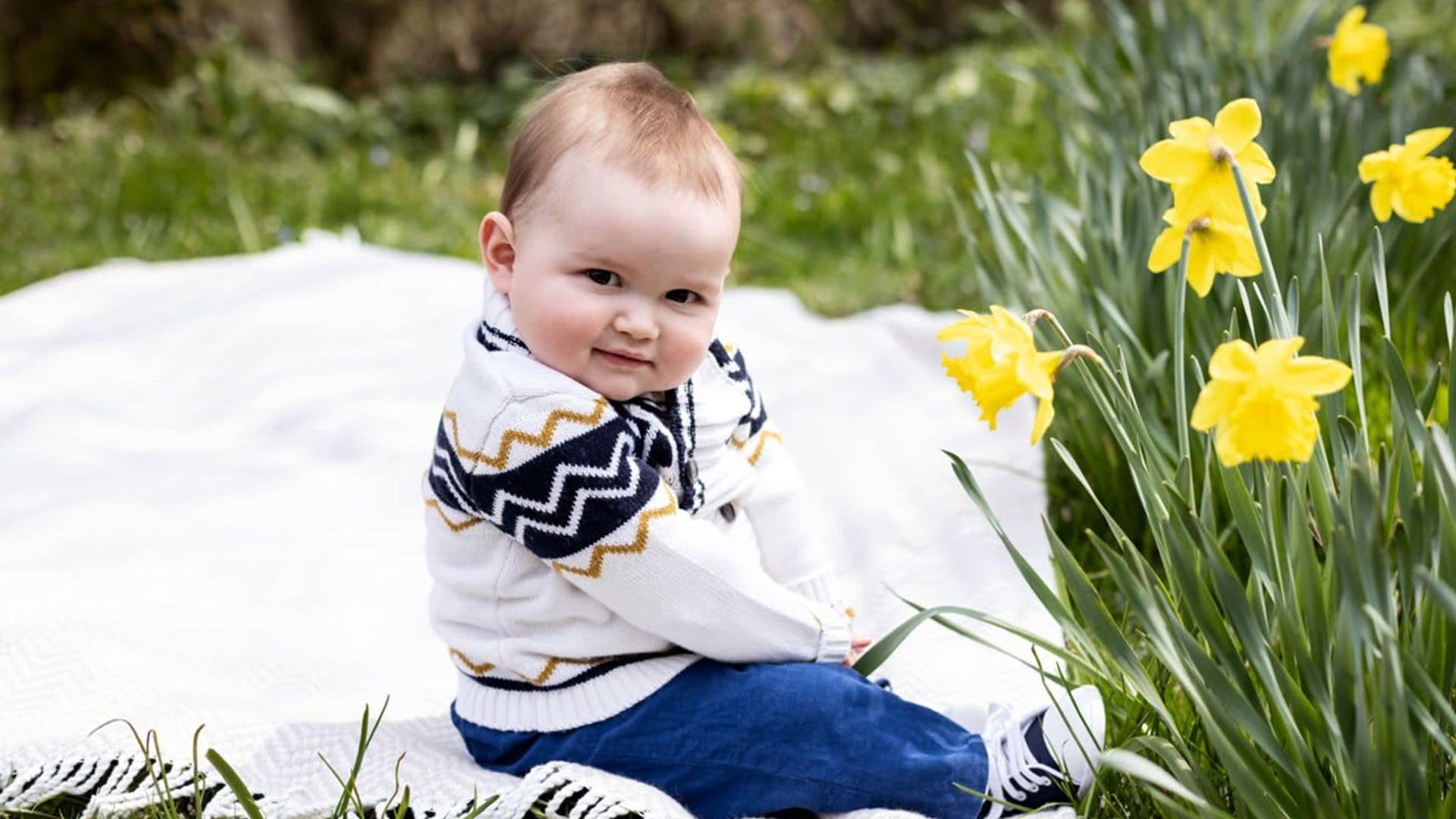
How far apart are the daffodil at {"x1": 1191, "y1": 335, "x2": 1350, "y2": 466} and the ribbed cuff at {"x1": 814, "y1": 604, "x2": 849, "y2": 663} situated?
0.63 m

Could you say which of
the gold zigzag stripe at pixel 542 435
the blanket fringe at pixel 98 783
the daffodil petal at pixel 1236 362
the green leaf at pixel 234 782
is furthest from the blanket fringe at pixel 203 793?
the daffodil petal at pixel 1236 362

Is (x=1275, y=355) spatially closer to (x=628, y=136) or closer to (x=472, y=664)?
(x=628, y=136)

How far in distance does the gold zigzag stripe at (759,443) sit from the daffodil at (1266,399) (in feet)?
2.41

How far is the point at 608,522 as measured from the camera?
1459 millimetres

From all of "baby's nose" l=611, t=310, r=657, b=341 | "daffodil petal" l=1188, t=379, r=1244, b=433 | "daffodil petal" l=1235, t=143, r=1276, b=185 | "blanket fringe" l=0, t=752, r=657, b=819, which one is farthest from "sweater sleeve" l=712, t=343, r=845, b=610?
"daffodil petal" l=1188, t=379, r=1244, b=433

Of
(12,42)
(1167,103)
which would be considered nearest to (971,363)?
(1167,103)

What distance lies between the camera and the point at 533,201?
1.49 metres

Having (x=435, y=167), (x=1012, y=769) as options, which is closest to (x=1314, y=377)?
(x=1012, y=769)

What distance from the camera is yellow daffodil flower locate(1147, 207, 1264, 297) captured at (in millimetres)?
1308

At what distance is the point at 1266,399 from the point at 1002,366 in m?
0.23

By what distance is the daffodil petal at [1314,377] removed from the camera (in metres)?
1.02

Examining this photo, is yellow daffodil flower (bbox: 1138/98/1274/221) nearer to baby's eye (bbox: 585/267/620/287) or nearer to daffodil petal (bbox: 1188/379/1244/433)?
daffodil petal (bbox: 1188/379/1244/433)

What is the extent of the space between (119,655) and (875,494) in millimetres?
1204

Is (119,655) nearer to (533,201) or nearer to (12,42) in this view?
(533,201)
